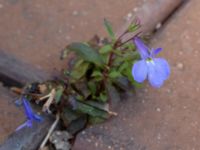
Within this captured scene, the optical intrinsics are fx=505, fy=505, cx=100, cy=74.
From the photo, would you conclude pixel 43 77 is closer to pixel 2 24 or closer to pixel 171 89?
pixel 2 24

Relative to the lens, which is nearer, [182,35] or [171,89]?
[171,89]

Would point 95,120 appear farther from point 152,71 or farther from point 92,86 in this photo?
point 152,71

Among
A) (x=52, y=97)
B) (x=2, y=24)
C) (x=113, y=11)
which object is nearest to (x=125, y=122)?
(x=52, y=97)

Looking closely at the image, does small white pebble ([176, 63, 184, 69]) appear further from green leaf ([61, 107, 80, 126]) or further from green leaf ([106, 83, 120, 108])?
green leaf ([61, 107, 80, 126])

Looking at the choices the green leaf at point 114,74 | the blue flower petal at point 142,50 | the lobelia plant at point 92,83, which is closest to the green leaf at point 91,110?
the lobelia plant at point 92,83

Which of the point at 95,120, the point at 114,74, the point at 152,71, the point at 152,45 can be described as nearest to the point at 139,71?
the point at 152,71

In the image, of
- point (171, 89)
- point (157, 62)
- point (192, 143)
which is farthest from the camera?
point (171, 89)

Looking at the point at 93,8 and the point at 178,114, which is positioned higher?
the point at 93,8
